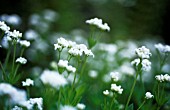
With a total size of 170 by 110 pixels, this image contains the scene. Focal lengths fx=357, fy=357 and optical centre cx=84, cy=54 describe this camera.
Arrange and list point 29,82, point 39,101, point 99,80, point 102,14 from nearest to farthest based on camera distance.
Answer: point 39,101 < point 29,82 < point 99,80 < point 102,14

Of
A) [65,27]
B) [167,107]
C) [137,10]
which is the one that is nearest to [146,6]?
[137,10]

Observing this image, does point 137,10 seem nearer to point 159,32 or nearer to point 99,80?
point 159,32

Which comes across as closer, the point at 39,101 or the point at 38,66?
the point at 39,101

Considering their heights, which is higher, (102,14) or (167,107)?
(102,14)

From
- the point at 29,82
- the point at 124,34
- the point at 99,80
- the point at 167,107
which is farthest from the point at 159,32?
the point at 29,82

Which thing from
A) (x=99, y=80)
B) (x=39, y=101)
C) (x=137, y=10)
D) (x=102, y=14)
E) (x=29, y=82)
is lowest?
(x=39, y=101)

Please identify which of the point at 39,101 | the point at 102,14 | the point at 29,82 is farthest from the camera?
the point at 102,14

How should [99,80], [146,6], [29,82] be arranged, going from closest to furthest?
[29,82], [99,80], [146,6]

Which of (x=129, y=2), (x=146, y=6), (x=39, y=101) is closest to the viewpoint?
(x=39, y=101)

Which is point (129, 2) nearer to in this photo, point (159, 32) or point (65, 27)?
point (159, 32)
